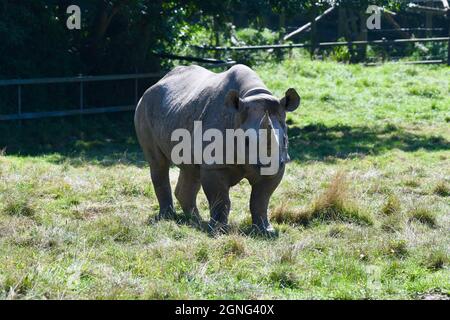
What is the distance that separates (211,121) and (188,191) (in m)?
1.26

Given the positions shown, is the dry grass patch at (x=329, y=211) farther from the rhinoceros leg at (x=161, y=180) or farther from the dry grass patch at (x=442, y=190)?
the dry grass patch at (x=442, y=190)

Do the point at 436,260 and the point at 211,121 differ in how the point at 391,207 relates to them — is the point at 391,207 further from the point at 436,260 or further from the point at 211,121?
the point at 436,260

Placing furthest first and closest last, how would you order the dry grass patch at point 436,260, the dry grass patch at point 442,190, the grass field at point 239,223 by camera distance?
the dry grass patch at point 442,190 < the dry grass patch at point 436,260 < the grass field at point 239,223

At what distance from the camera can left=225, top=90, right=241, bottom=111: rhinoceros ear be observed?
376 inches

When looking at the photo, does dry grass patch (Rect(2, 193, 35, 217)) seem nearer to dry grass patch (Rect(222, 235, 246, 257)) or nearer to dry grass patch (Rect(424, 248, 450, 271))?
dry grass patch (Rect(222, 235, 246, 257))

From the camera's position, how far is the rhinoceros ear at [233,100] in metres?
9.55

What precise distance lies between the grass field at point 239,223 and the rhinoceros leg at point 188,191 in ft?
0.75

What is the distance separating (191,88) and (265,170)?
1.87 metres

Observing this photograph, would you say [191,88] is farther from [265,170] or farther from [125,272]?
[125,272]

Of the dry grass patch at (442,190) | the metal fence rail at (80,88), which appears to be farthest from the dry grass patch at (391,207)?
the metal fence rail at (80,88)

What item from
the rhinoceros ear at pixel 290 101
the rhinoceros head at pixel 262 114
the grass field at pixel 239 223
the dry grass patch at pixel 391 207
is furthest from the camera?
the dry grass patch at pixel 391 207

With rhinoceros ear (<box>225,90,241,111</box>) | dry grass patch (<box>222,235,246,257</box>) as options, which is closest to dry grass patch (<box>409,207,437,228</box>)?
rhinoceros ear (<box>225,90,241,111</box>)

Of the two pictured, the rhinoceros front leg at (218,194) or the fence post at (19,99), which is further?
the fence post at (19,99)

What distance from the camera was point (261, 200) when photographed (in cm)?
1001
